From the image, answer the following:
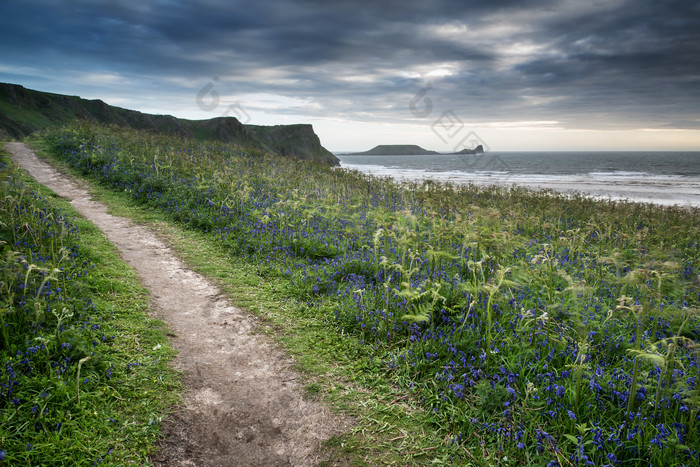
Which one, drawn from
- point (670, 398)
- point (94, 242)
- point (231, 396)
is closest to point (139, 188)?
point (94, 242)

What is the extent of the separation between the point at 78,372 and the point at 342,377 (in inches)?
101

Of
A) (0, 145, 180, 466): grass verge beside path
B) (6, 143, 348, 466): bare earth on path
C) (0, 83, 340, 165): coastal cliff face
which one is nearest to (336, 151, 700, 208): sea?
(0, 83, 340, 165): coastal cliff face

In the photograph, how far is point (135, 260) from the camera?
7242 millimetres

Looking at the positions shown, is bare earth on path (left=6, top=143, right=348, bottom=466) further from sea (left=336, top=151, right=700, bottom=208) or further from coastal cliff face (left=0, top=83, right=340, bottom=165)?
coastal cliff face (left=0, top=83, right=340, bottom=165)

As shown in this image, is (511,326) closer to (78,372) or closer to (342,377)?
(342,377)

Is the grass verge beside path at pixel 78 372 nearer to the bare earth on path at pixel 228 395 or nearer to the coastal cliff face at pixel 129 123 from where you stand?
the bare earth on path at pixel 228 395

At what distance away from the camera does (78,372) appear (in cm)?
310

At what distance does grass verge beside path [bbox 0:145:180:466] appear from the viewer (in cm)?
293

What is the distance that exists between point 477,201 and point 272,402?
1362cm

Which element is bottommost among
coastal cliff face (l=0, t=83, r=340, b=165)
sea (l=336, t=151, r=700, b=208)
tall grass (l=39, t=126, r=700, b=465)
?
tall grass (l=39, t=126, r=700, b=465)

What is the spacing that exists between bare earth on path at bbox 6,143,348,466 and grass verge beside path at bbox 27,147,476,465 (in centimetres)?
21

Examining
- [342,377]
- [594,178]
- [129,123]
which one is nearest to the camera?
[342,377]

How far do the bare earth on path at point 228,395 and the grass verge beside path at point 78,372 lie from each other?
0.23 m

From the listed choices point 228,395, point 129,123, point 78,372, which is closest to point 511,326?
point 228,395
